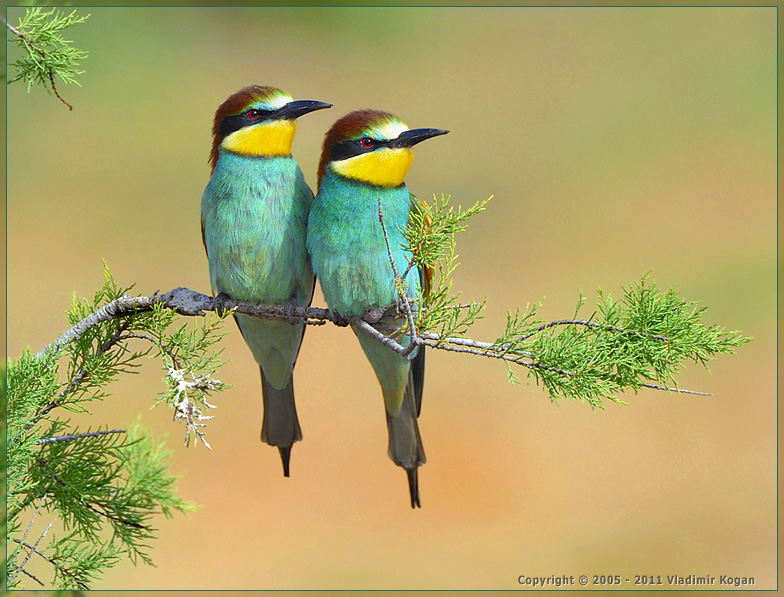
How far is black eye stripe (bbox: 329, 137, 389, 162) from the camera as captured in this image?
53.6 inches

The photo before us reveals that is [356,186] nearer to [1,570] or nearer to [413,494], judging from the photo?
[413,494]

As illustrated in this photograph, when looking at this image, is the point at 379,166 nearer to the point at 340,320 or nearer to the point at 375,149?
the point at 375,149

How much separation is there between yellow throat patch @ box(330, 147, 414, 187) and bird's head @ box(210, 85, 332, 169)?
143 mm

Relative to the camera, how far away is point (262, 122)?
143 cm

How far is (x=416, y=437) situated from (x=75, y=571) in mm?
714

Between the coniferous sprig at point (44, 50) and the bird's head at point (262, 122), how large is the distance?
48cm

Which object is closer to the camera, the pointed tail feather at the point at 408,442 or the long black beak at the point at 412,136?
the long black beak at the point at 412,136

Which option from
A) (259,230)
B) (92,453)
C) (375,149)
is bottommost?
(92,453)

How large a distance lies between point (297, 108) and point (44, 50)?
20.3 inches

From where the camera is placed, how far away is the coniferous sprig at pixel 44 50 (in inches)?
36.9

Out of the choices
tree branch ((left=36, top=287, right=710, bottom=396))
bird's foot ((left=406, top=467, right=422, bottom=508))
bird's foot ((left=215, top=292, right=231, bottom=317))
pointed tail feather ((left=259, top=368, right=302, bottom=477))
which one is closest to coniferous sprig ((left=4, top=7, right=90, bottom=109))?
tree branch ((left=36, top=287, right=710, bottom=396))

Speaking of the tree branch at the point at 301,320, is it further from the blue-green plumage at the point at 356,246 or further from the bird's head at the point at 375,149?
the bird's head at the point at 375,149

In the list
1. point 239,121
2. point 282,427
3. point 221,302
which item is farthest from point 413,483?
point 239,121

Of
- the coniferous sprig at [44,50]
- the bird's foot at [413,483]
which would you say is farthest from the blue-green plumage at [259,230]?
the coniferous sprig at [44,50]
